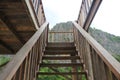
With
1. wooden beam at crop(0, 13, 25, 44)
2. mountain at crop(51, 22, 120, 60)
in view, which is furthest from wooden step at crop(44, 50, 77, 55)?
mountain at crop(51, 22, 120, 60)

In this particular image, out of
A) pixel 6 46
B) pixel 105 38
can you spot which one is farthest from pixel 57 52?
pixel 105 38

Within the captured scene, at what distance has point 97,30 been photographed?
25.4m

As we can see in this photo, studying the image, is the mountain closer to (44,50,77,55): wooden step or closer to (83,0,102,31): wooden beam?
(83,0,102,31): wooden beam

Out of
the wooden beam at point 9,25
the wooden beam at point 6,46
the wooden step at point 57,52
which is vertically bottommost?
the wooden beam at point 6,46

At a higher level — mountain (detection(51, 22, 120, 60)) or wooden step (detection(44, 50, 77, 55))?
wooden step (detection(44, 50, 77, 55))

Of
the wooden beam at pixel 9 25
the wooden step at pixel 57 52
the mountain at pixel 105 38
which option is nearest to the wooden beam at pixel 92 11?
the wooden step at pixel 57 52

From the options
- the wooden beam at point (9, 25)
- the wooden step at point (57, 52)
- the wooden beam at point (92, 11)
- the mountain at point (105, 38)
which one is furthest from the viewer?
the mountain at point (105, 38)

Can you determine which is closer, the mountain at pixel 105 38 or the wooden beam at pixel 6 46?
the wooden beam at pixel 6 46

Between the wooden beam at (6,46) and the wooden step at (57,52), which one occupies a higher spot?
the wooden step at (57,52)

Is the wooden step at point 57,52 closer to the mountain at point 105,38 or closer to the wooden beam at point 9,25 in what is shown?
the wooden beam at point 9,25

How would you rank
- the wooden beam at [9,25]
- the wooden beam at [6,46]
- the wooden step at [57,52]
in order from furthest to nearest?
1. the wooden beam at [6,46]
2. the wooden step at [57,52]
3. the wooden beam at [9,25]

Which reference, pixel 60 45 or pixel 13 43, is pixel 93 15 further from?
pixel 13 43

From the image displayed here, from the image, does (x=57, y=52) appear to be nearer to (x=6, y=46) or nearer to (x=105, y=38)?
(x=6, y=46)

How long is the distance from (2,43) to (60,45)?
1.97m
